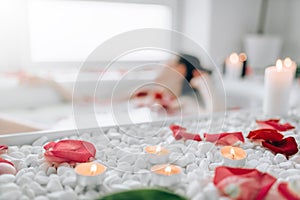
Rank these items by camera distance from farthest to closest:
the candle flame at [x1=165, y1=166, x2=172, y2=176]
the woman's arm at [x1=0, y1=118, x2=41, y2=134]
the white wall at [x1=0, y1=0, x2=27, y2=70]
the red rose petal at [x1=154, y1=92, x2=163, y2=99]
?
the white wall at [x1=0, y1=0, x2=27, y2=70], the red rose petal at [x1=154, y1=92, x2=163, y2=99], the woman's arm at [x1=0, y1=118, x2=41, y2=134], the candle flame at [x1=165, y1=166, x2=172, y2=176]

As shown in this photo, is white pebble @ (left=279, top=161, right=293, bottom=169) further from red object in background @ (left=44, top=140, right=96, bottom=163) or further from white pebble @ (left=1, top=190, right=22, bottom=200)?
white pebble @ (left=1, top=190, right=22, bottom=200)

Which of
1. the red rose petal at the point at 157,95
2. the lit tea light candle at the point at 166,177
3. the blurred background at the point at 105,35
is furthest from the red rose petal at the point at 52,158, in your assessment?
the blurred background at the point at 105,35

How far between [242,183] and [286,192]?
0.08 m

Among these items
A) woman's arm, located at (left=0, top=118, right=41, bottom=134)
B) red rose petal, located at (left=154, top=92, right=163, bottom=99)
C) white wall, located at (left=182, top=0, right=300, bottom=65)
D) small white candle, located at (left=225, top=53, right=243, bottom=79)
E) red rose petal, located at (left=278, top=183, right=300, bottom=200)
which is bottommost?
red rose petal, located at (left=154, top=92, right=163, bottom=99)

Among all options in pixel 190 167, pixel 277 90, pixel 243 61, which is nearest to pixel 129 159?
pixel 190 167

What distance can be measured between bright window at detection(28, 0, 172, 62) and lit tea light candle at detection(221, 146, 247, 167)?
2.20m

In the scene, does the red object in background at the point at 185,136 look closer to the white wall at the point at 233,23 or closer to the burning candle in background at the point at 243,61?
the burning candle in background at the point at 243,61

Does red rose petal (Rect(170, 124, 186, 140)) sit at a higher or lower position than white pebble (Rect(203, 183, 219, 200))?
lower

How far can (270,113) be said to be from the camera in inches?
50.2

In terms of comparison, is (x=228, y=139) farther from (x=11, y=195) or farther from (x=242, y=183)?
(x=11, y=195)

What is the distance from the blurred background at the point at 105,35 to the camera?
2.31m

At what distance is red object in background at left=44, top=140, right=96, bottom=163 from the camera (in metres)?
0.79

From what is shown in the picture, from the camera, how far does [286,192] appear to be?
0.61m

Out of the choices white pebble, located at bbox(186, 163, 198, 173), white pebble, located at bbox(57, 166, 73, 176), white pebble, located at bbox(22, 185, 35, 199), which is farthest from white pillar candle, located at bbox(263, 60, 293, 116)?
white pebble, located at bbox(22, 185, 35, 199)
